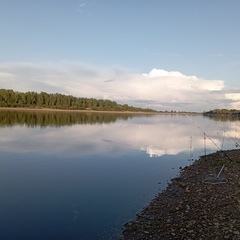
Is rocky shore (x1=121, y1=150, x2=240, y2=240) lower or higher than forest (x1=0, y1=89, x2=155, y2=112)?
lower

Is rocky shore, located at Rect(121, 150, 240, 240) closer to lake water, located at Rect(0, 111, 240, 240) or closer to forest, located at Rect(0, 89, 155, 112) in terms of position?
lake water, located at Rect(0, 111, 240, 240)

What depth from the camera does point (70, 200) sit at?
13984mm

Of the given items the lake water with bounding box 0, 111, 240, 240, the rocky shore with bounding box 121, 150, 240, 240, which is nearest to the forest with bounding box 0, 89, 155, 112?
the lake water with bounding box 0, 111, 240, 240

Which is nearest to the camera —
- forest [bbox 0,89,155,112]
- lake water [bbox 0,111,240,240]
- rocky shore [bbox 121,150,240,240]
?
rocky shore [bbox 121,150,240,240]

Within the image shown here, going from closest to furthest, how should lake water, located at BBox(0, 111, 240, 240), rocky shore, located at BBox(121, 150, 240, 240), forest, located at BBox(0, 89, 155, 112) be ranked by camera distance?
rocky shore, located at BBox(121, 150, 240, 240) → lake water, located at BBox(0, 111, 240, 240) → forest, located at BBox(0, 89, 155, 112)

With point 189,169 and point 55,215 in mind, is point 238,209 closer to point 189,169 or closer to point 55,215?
point 55,215

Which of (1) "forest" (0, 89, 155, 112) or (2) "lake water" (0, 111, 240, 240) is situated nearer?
(2) "lake water" (0, 111, 240, 240)

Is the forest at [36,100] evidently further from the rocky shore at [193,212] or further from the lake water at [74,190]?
the rocky shore at [193,212]

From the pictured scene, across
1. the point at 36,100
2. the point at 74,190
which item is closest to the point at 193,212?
the point at 74,190

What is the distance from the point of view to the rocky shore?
1000cm

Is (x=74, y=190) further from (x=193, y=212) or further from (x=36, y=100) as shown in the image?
(x=36, y=100)

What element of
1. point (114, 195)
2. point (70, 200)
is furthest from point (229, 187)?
point (70, 200)

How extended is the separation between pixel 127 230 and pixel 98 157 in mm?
16097

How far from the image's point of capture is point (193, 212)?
39.8 feet
